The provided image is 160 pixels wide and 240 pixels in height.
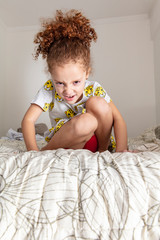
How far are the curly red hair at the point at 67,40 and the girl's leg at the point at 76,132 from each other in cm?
27

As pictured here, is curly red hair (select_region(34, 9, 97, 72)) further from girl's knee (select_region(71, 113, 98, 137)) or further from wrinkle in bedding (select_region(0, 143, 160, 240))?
wrinkle in bedding (select_region(0, 143, 160, 240))

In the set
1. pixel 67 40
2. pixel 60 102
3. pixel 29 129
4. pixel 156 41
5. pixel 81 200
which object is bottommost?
pixel 81 200

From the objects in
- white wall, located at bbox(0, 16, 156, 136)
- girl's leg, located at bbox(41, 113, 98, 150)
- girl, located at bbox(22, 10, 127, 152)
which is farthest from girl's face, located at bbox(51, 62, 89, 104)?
white wall, located at bbox(0, 16, 156, 136)

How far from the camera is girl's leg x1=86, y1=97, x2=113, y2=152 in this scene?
951 mm

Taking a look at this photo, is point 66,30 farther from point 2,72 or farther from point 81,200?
point 2,72

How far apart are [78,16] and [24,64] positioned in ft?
7.07

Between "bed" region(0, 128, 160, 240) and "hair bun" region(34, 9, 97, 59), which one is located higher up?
"hair bun" region(34, 9, 97, 59)

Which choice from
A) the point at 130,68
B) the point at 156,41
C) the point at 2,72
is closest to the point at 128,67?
the point at 130,68

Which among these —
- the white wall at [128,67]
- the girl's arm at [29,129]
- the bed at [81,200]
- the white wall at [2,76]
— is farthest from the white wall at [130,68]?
the bed at [81,200]

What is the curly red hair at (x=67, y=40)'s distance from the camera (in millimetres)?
975

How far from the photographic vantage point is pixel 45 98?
3.65 feet

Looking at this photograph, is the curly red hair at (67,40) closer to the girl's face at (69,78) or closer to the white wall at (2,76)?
the girl's face at (69,78)

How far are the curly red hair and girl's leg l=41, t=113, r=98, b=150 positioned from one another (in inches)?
10.7

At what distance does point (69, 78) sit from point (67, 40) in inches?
8.3
